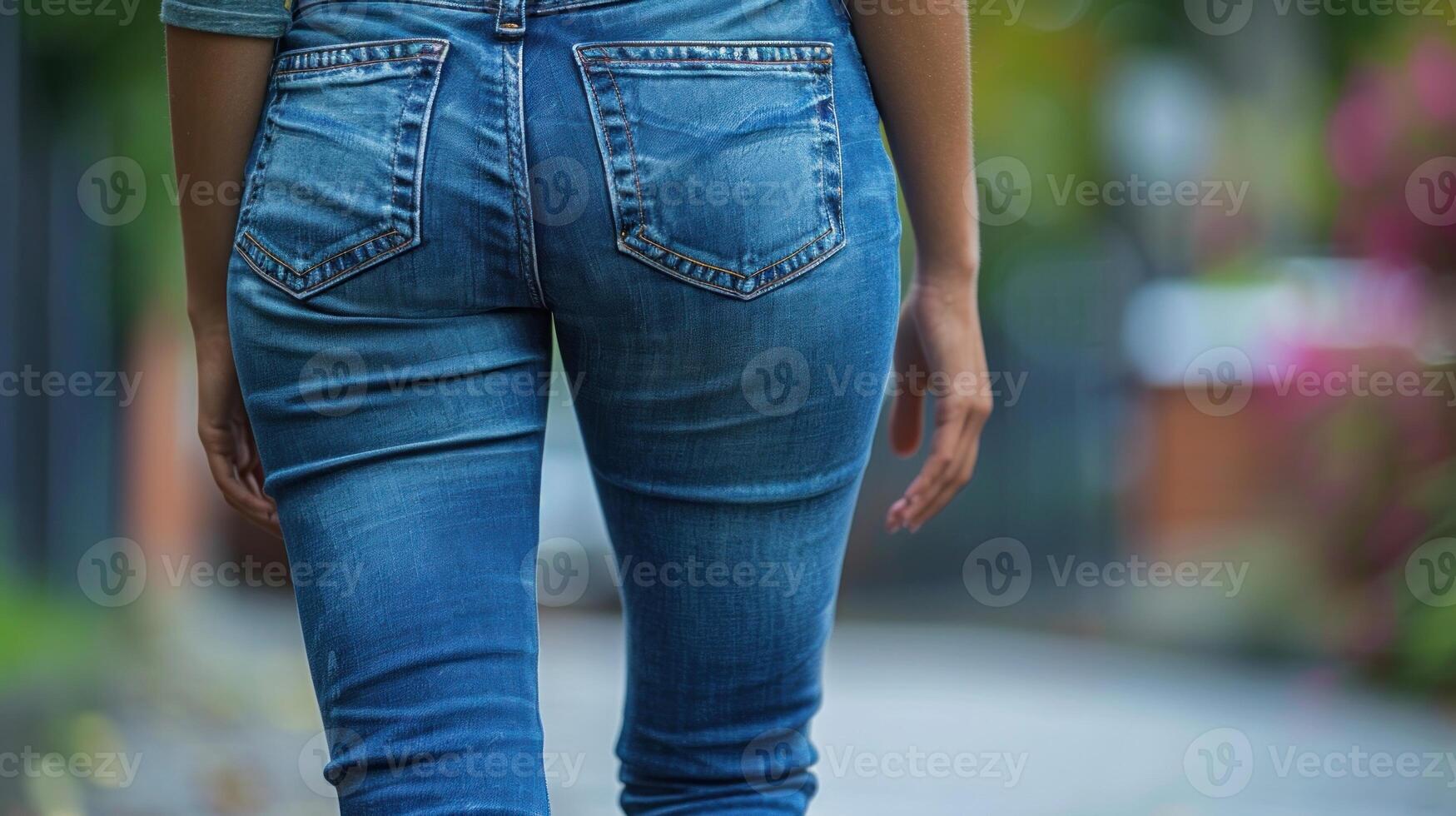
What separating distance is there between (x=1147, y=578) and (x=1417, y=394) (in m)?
1.70

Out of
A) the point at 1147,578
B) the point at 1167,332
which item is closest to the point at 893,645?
the point at 1147,578

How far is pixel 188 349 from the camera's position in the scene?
5.88 metres

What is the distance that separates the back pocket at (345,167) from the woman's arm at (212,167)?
0.24ft

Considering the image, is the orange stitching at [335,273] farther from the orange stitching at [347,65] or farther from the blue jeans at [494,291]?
the orange stitching at [347,65]

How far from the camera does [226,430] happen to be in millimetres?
1320

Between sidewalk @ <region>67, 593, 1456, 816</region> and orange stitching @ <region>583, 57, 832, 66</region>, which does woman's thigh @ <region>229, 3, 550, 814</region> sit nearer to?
orange stitching @ <region>583, 57, 832, 66</region>

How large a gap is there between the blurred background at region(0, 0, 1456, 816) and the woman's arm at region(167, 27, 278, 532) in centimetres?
168

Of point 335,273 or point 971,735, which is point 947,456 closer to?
point 335,273

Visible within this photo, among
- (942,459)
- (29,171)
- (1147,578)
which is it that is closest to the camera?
(942,459)

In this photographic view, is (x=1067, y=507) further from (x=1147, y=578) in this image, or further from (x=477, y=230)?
(x=477, y=230)

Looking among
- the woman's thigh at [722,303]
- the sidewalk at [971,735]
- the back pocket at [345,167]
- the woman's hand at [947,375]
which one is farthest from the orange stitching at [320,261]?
the sidewalk at [971,735]

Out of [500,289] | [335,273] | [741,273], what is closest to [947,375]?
[741,273]

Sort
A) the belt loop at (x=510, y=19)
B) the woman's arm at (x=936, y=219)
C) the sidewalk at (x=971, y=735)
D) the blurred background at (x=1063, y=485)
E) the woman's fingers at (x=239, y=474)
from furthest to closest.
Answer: the blurred background at (x=1063, y=485), the sidewalk at (x=971, y=735), the woman's fingers at (x=239, y=474), the woman's arm at (x=936, y=219), the belt loop at (x=510, y=19)

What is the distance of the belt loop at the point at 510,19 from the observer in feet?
3.29
